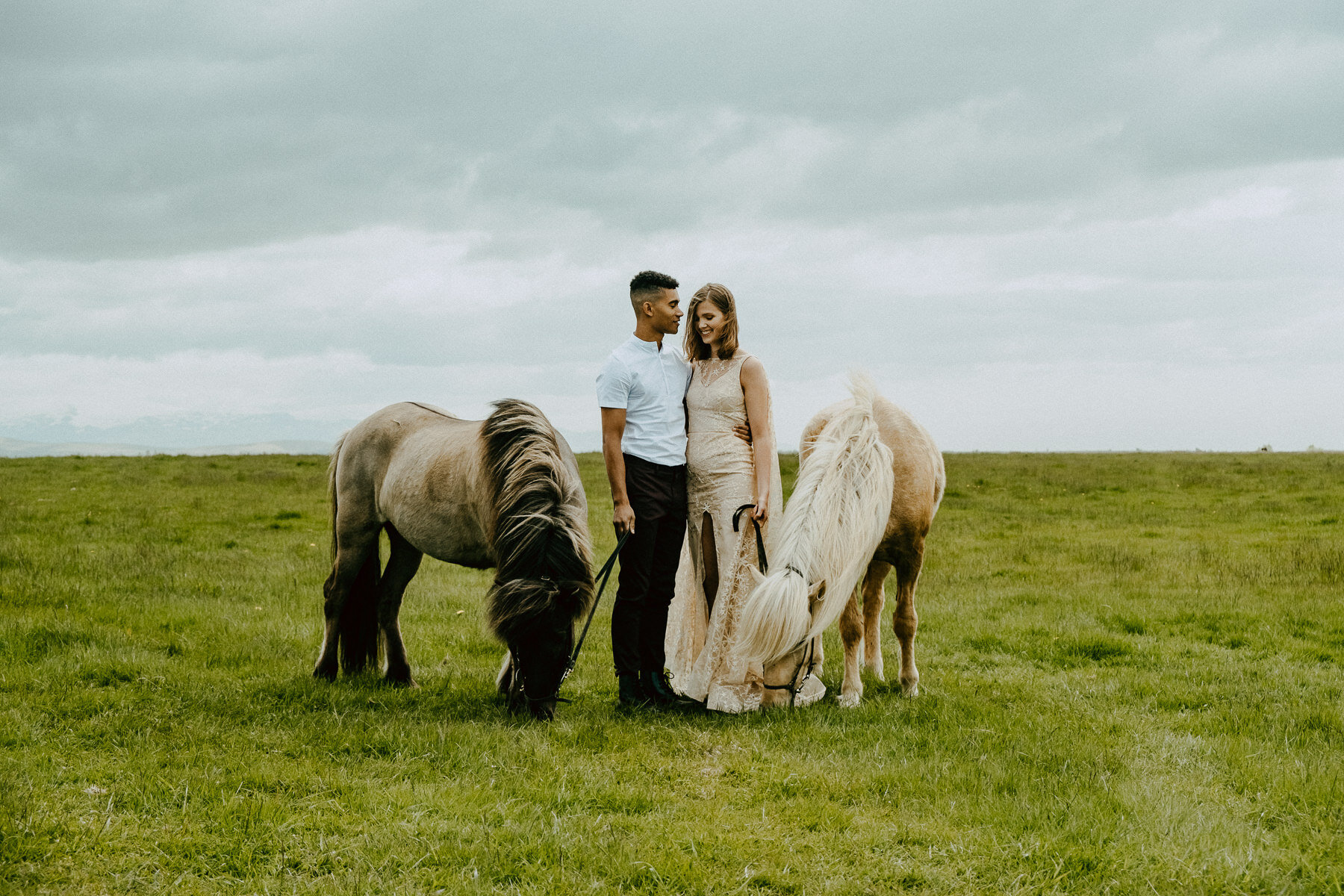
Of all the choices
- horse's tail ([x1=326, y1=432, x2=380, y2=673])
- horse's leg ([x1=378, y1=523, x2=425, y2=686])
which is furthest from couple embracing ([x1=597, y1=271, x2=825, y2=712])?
horse's tail ([x1=326, y1=432, x2=380, y2=673])

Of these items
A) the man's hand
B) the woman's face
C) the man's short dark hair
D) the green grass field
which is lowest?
the green grass field

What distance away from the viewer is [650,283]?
18.3 feet

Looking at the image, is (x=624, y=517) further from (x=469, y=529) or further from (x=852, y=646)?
(x=852, y=646)

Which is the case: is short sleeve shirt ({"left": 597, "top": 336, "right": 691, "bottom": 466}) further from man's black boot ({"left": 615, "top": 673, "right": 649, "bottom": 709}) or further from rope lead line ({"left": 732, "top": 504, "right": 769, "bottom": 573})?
man's black boot ({"left": 615, "top": 673, "right": 649, "bottom": 709})

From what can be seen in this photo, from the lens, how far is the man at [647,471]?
549 cm

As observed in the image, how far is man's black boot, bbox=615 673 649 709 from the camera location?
575 cm

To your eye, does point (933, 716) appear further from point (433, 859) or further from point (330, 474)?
point (330, 474)

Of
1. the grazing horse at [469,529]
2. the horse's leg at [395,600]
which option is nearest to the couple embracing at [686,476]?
the grazing horse at [469,529]

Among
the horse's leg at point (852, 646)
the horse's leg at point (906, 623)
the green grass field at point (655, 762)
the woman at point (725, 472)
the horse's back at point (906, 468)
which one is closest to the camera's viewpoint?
the green grass field at point (655, 762)

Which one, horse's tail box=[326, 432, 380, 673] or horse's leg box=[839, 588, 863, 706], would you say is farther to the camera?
horse's tail box=[326, 432, 380, 673]

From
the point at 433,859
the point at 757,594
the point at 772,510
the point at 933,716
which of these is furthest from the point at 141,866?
the point at 933,716

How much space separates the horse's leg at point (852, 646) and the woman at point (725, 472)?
0.28 meters

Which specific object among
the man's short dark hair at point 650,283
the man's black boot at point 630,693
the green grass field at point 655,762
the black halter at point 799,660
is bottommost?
the green grass field at point 655,762

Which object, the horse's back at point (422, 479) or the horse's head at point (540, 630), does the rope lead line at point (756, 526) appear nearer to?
→ the horse's head at point (540, 630)
